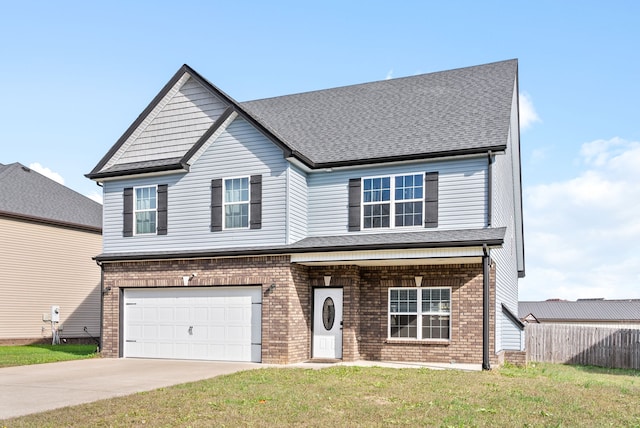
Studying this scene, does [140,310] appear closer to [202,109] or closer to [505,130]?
[202,109]

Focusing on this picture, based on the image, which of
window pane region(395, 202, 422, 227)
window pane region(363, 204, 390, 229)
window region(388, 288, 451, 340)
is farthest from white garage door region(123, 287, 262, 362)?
window pane region(395, 202, 422, 227)

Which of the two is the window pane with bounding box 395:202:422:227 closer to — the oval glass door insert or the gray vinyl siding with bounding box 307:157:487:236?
the gray vinyl siding with bounding box 307:157:487:236

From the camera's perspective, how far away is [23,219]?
92.4ft

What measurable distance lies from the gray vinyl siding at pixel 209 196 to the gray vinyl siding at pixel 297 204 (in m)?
0.23

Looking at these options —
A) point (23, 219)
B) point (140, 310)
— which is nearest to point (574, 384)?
point (140, 310)

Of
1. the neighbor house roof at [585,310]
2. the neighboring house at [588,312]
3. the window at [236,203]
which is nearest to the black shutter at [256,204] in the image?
the window at [236,203]

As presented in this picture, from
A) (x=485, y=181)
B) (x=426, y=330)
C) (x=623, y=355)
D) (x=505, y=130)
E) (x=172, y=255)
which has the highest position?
(x=505, y=130)

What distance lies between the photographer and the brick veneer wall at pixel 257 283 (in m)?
18.5

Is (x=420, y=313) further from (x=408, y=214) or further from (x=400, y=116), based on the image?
(x=400, y=116)

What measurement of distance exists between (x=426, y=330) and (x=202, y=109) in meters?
9.50

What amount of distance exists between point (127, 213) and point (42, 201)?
36.6 ft

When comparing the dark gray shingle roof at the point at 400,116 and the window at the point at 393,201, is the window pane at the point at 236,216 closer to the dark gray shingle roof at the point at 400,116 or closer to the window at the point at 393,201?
the dark gray shingle roof at the point at 400,116

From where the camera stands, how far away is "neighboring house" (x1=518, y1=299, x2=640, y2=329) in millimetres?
51531

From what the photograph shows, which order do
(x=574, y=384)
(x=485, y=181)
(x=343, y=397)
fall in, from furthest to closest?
(x=485, y=181)
(x=574, y=384)
(x=343, y=397)
